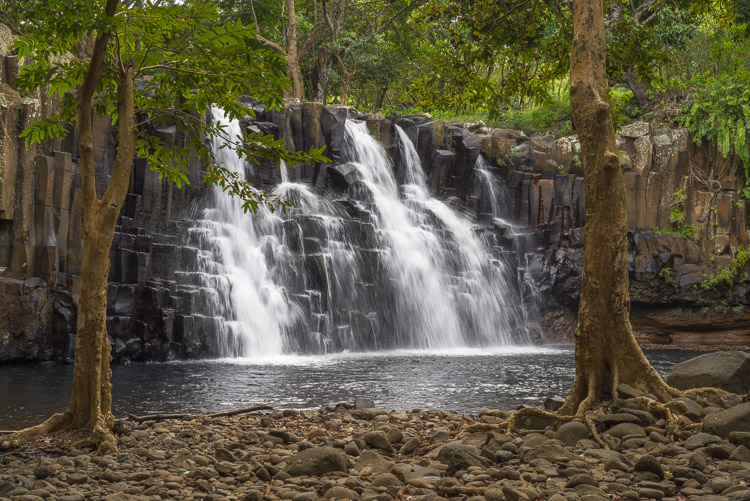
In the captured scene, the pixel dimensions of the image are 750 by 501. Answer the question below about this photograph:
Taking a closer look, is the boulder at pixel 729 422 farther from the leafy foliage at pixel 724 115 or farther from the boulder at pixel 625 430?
the leafy foliage at pixel 724 115

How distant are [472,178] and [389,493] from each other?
85.8 ft

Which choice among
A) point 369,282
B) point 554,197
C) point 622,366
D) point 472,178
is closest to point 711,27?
point 554,197

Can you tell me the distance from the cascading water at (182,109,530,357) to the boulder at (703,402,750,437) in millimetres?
15383

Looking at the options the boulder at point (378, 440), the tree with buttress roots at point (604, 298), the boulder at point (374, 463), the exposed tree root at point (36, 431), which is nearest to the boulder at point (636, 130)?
the tree with buttress roots at point (604, 298)

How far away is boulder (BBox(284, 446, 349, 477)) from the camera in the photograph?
19.6 ft

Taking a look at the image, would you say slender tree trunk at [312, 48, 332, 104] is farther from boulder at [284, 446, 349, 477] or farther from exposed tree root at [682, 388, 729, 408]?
boulder at [284, 446, 349, 477]

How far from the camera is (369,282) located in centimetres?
2378

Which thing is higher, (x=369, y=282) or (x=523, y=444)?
(x=369, y=282)

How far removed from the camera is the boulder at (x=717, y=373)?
335 inches

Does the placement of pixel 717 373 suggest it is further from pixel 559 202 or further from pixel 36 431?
pixel 559 202

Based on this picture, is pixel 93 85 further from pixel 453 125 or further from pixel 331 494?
pixel 453 125

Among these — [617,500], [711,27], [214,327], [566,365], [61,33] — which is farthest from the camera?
[711,27]

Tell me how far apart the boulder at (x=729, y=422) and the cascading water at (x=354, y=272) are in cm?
1538

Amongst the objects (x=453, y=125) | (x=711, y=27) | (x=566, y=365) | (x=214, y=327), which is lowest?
(x=566, y=365)
